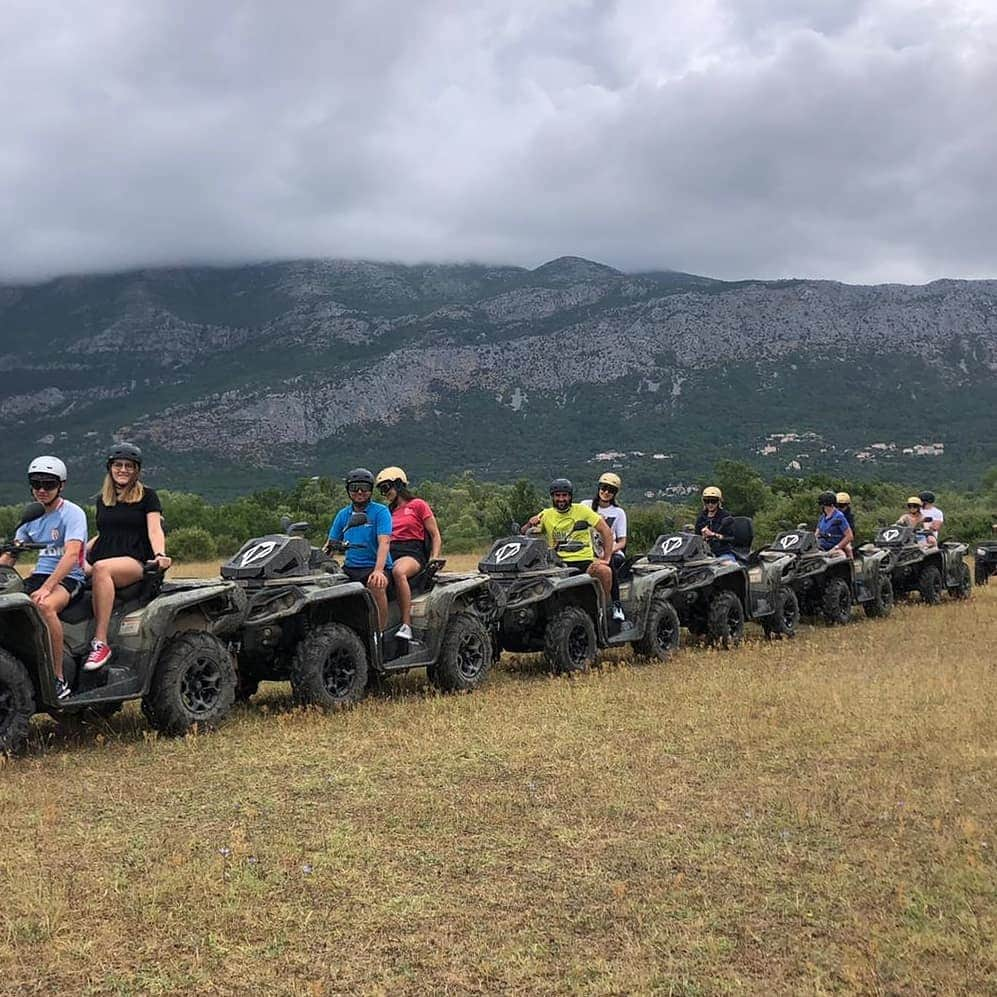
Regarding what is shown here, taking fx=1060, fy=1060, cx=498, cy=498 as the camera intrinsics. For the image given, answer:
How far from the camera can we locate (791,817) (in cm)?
566

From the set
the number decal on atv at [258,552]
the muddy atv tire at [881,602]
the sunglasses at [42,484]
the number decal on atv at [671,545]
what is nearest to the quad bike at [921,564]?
the muddy atv tire at [881,602]

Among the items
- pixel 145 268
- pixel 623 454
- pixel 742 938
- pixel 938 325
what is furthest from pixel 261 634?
pixel 145 268

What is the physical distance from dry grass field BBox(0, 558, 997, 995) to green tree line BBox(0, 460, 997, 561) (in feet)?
87.8

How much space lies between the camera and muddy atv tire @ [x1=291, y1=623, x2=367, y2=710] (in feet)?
27.7

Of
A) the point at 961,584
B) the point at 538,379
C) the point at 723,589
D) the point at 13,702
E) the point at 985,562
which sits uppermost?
the point at 538,379

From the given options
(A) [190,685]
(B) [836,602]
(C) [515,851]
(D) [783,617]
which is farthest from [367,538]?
(B) [836,602]

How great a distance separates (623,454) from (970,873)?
76.1 m

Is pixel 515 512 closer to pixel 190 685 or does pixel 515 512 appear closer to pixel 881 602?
pixel 881 602

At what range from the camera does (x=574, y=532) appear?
37.8 ft

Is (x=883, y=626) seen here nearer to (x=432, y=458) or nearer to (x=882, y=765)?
(x=882, y=765)

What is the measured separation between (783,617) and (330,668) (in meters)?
7.88

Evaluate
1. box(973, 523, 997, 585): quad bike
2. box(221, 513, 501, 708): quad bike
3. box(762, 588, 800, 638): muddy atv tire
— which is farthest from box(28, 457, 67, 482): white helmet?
box(973, 523, 997, 585): quad bike

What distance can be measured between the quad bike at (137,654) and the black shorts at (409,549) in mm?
2014

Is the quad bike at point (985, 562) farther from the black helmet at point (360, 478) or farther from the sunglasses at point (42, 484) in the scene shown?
the sunglasses at point (42, 484)
